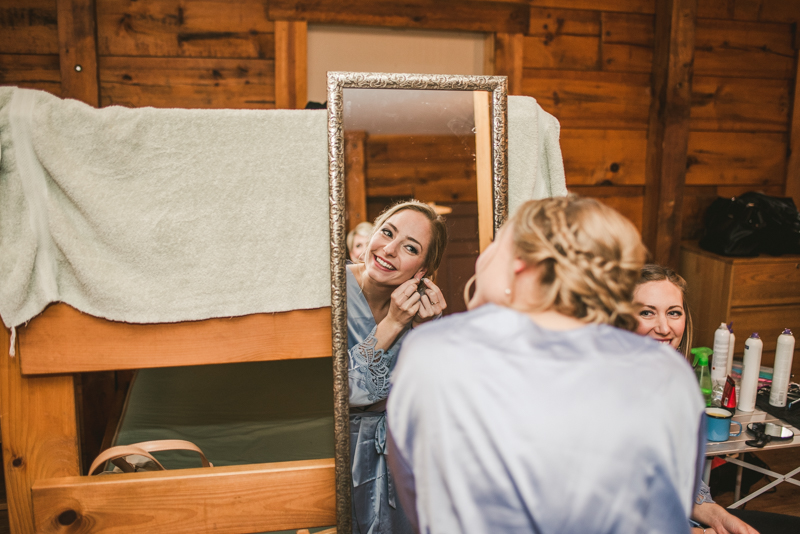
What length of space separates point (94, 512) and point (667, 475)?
3.77 feet

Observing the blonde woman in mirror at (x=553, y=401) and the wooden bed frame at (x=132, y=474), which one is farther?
the wooden bed frame at (x=132, y=474)

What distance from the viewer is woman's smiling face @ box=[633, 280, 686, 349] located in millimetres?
1483

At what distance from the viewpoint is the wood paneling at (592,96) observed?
106 inches

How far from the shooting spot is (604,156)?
2799 mm

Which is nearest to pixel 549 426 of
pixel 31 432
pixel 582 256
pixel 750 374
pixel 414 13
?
pixel 582 256

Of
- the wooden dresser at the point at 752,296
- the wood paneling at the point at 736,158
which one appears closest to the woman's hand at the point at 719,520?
the wooden dresser at the point at 752,296

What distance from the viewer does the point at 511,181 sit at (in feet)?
4.22

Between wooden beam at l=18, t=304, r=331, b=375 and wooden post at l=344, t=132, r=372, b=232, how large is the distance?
22cm

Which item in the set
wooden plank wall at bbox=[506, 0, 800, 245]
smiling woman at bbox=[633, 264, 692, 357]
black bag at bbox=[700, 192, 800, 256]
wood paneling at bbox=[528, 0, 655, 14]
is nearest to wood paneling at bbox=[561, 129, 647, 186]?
wooden plank wall at bbox=[506, 0, 800, 245]

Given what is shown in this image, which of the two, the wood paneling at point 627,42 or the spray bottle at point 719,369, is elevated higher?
the wood paneling at point 627,42

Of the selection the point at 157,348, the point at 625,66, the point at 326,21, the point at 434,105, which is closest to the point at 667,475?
the point at 434,105

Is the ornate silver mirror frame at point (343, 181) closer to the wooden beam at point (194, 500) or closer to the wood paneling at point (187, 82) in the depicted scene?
the wooden beam at point (194, 500)

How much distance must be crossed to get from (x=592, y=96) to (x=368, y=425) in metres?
2.20

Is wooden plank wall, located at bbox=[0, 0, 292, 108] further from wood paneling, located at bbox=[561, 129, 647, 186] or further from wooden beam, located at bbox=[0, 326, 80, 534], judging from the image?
wooden beam, located at bbox=[0, 326, 80, 534]
